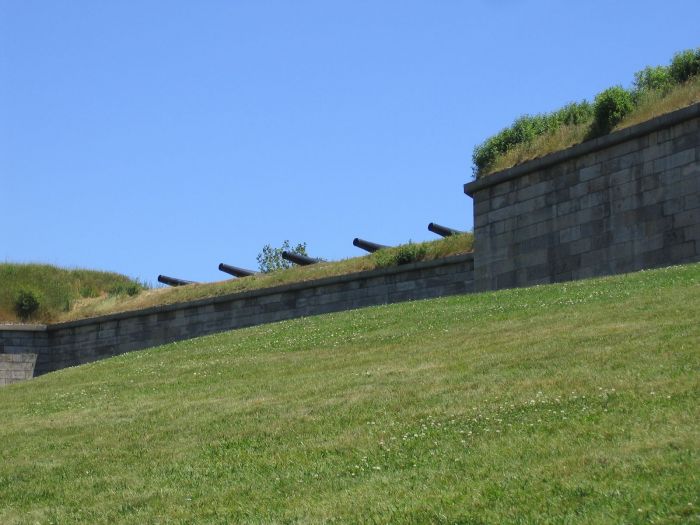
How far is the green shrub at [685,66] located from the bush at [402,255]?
7.57 m

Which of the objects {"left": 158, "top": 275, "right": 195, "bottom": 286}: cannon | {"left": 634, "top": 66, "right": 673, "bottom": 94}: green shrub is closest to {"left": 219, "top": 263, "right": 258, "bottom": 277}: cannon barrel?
{"left": 158, "top": 275, "right": 195, "bottom": 286}: cannon

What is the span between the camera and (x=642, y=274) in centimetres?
1894

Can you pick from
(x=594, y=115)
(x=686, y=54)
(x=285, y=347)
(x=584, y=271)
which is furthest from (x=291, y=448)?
(x=686, y=54)

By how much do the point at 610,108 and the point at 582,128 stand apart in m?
1.03

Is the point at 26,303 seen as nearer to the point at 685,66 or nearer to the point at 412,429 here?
the point at 685,66

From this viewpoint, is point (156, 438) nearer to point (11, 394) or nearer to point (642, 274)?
point (11, 394)

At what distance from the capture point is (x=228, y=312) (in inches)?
1300

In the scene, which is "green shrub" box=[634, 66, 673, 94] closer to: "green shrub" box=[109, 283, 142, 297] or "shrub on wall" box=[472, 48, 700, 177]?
"shrub on wall" box=[472, 48, 700, 177]

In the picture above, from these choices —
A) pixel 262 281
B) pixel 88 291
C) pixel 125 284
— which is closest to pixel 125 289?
pixel 125 284

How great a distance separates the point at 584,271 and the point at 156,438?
42.3 ft

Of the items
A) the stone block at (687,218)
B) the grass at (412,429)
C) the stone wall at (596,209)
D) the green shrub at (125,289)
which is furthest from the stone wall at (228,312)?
the grass at (412,429)

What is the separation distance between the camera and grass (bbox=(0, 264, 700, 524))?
8133mm

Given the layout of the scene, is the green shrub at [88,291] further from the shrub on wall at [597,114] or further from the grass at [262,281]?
the shrub on wall at [597,114]

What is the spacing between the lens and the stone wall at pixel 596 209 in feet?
71.3
